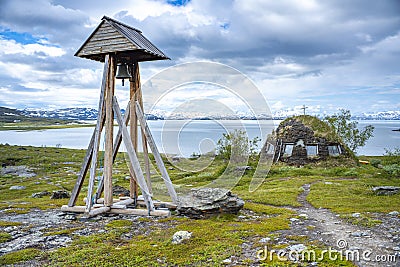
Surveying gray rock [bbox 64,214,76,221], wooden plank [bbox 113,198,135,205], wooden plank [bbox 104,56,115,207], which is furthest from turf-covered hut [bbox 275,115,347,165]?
gray rock [bbox 64,214,76,221]

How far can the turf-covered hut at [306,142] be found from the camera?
36.1m

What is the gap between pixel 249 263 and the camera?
28.6 ft

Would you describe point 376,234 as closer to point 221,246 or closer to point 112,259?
point 221,246

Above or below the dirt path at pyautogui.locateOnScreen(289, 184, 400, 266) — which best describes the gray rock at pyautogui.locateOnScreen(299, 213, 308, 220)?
below

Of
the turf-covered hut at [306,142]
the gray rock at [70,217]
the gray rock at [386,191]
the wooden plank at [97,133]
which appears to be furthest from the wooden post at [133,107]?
the turf-covered hut at [306,142]

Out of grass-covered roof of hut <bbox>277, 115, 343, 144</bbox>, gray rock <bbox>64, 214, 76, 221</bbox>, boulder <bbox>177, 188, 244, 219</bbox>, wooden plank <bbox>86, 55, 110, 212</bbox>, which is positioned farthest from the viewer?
grass-covered roof of hut <bbox>277, 115, 343, 144</bbox>

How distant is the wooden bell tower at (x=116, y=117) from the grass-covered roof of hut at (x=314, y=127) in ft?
84.1

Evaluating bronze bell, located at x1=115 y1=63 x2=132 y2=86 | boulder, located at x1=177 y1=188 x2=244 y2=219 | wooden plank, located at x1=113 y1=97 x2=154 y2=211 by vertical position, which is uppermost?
bronze bell, located at x1=115 y1=63 x2=132 y2=86

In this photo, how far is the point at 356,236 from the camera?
35.6 feet

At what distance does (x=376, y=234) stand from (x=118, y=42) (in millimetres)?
11973

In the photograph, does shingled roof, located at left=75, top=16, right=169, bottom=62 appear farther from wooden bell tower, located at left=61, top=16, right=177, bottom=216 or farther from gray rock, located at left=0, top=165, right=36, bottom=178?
gray rock, located at left=0, top=165, right=36, bottom=178

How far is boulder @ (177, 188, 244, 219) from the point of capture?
538 inches

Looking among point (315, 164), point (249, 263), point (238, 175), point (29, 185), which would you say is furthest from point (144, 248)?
point (315, 164)

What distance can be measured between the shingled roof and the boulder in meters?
6.43
